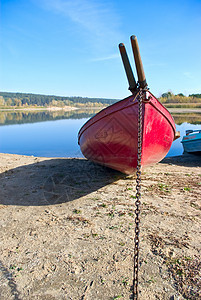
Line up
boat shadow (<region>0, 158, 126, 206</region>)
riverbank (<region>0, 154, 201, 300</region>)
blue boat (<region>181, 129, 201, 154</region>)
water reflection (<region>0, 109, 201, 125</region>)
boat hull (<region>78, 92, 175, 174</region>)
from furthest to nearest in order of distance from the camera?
water reflection (<region>0, 109, 201, 125</region>) < blue boat (<region>181, 129, 201, 154</region>) < boat shadow (<region>0, 158, 126, 206</region>) < boat hull (<region>78, 92, 175, 174</region>) < riverbank (<region>0, 154, 201, 300</region>)

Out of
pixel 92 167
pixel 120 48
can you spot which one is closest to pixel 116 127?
pixel 120 48

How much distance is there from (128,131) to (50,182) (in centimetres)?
296

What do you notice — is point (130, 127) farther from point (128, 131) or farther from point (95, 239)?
point (95, 239)

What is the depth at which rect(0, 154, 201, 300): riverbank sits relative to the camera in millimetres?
2514

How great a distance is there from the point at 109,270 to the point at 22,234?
1631mm

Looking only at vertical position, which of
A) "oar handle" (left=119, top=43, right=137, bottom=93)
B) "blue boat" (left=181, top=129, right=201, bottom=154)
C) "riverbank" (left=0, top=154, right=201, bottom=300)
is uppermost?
"oar handle" (left=119, top=43, right=137, bottom=93)

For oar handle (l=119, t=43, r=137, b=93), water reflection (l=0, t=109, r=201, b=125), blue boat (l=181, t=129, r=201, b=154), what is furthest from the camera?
water reflection (l=0, t=109, r=201, b=125)

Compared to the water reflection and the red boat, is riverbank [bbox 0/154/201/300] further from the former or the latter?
the water reflection

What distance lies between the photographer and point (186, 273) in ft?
8.79

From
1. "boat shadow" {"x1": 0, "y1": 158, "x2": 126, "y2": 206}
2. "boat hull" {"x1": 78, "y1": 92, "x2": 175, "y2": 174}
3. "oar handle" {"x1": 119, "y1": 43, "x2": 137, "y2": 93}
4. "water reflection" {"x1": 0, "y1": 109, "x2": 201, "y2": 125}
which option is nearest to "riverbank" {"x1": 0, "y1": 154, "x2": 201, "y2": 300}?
"boat shadow" {"x1": 0, "y1": 158, "x2": 126, "y2": 206}

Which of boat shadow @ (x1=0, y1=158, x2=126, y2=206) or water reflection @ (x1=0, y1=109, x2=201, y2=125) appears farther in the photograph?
water reflection @ (x1=0, y1=109, x2=201, y2=125)

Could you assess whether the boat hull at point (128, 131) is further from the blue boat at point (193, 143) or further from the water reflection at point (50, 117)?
the water reflection at point (50, 117)

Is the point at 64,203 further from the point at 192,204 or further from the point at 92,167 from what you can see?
the point at 92,167

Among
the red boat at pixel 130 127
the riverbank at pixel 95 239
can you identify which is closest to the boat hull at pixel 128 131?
the red boat at pixel 130 127
